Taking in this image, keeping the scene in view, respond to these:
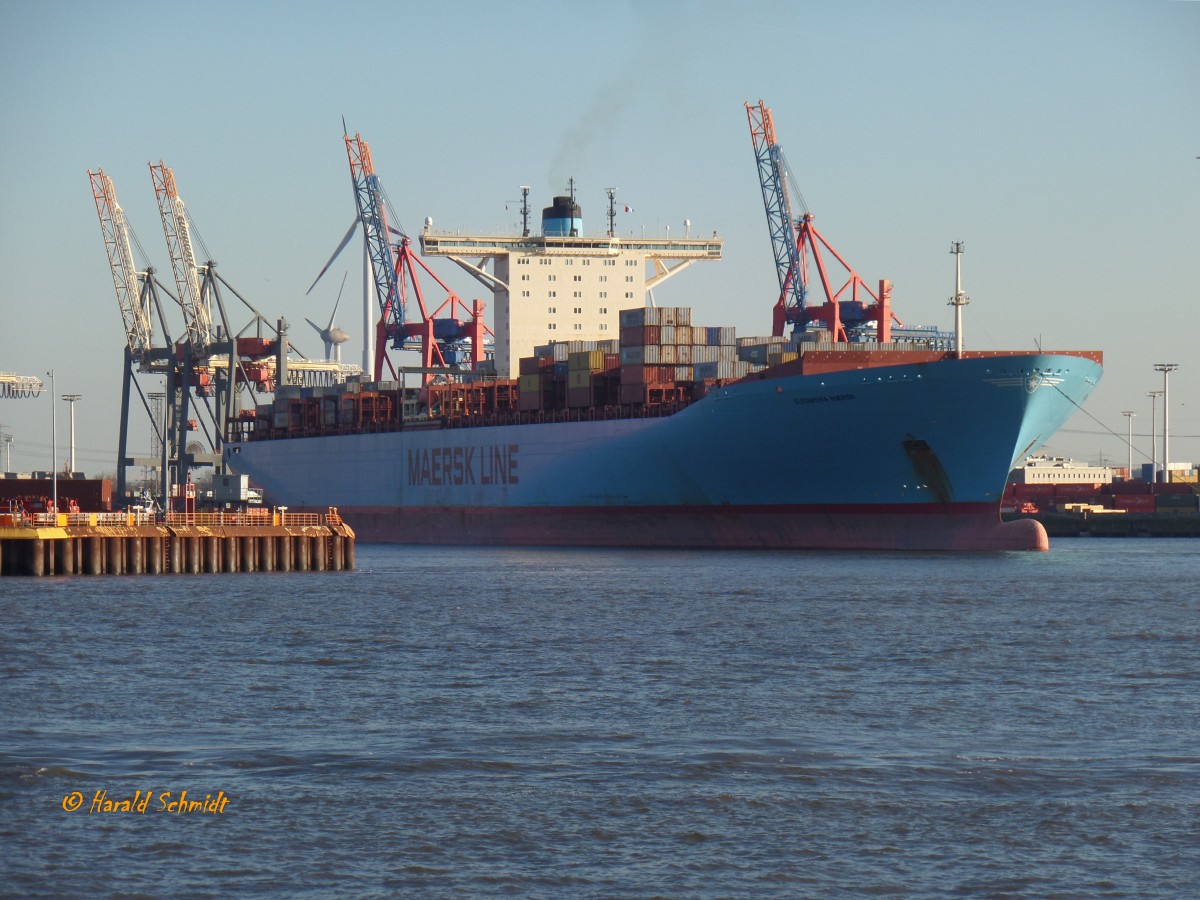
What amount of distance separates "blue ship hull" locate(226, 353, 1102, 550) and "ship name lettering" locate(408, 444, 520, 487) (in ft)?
0.29

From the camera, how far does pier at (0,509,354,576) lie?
44125mm

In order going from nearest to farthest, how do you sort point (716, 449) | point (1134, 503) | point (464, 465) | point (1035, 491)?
point (716, 449) → point (464, 465) → point (1134, 503) → point (1035, 491)

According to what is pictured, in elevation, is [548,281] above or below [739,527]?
above

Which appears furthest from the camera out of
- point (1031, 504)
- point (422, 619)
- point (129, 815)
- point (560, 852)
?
point (1031, 504)

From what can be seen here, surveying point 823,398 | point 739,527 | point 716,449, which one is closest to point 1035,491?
point 739,527

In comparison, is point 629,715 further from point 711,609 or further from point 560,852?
point 711,609

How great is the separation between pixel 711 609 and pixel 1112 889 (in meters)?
22.1

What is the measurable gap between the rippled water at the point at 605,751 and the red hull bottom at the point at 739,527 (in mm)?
18153

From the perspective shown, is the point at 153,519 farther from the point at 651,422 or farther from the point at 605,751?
the point at 605,751

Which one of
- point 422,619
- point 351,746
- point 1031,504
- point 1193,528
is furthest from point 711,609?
point 1031,504

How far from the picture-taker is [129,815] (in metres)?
15.1

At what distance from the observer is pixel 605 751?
18047 millimetres

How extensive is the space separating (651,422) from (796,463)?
6.29 meters

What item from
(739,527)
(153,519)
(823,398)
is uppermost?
(823,398)
